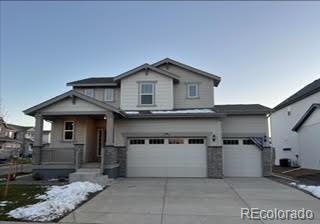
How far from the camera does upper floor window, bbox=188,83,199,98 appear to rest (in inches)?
709

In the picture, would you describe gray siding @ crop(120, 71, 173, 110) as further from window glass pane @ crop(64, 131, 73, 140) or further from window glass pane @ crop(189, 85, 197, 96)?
window glass pane @ crop(64, 131, 73, 140)

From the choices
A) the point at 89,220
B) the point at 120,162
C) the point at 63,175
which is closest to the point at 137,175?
the point at 120,162

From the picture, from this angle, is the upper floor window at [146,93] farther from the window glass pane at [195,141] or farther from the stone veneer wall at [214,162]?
the stone veneer wall at [214,162]

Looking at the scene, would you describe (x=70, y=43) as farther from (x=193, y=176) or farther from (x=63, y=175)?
(x=193, y=176)

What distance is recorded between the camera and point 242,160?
53.5ft

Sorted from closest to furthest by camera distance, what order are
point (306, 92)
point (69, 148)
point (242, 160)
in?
point (69, 148)
point (242, 160)
point (306, 92)

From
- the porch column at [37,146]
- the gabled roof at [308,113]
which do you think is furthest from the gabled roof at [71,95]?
the gabled roof at [308,113]

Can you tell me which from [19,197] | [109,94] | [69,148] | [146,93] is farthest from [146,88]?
[19,197]

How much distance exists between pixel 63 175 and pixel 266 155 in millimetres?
12560

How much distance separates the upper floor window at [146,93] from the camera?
57.3 ft

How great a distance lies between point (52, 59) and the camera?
19.1 m

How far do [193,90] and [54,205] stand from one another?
41.7ft

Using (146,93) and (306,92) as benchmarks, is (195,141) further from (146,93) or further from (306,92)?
(306,92)

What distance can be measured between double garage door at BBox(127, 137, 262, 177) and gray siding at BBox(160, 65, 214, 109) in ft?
10.1
